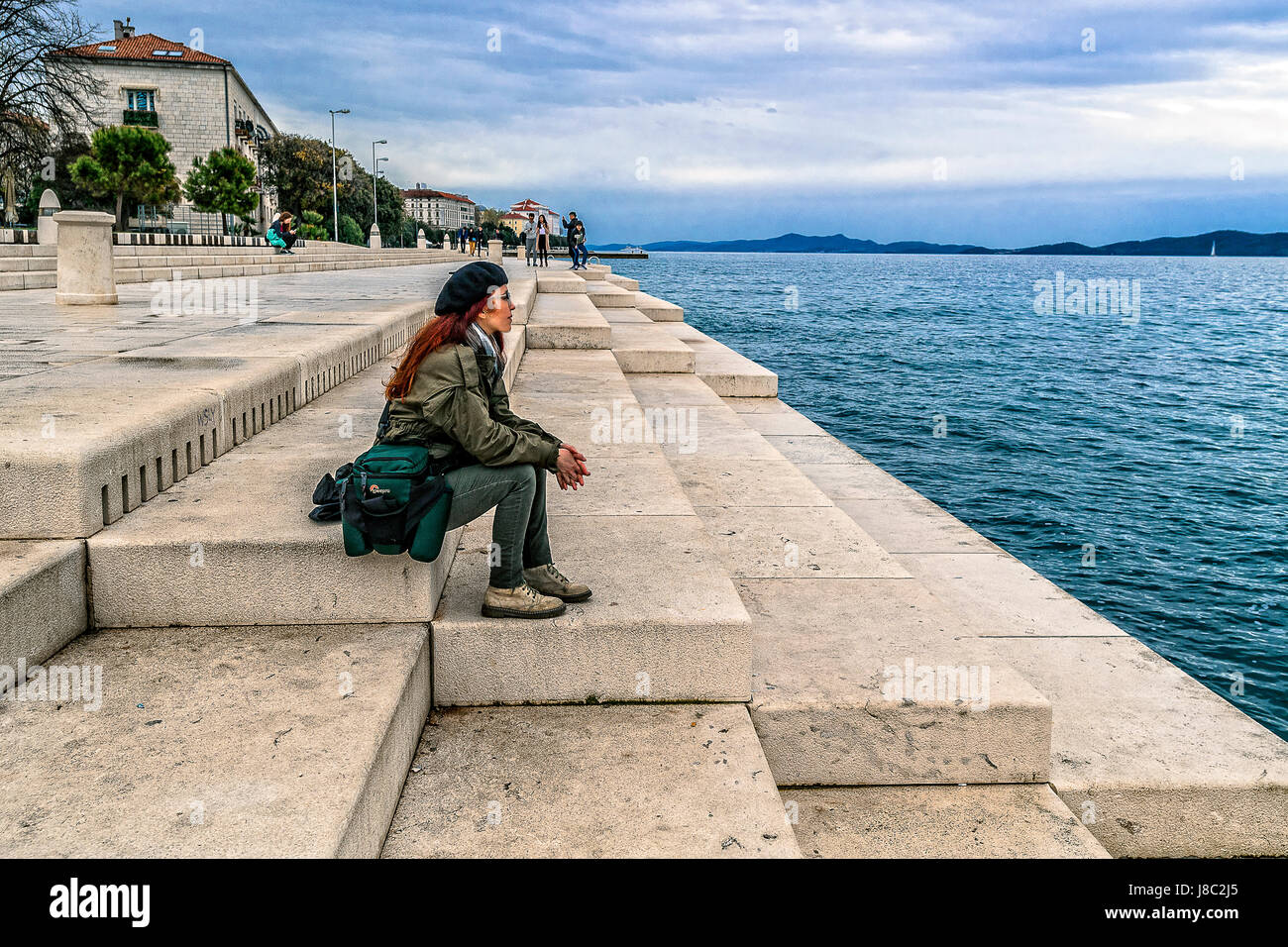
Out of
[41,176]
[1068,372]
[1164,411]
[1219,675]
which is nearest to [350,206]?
[41,176]

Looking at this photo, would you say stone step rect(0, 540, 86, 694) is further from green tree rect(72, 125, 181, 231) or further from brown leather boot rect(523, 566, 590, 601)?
green tree rect(72, 125, 181, 231)

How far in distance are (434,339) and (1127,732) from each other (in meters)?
3.60

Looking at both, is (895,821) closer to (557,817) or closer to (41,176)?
(557,817)

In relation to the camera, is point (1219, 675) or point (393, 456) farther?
point (1219, 675)

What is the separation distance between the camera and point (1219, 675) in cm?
814

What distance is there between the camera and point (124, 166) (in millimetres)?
51500

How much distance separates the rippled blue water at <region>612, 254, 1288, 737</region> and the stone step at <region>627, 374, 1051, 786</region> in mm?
4374

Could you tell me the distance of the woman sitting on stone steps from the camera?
3576 mm

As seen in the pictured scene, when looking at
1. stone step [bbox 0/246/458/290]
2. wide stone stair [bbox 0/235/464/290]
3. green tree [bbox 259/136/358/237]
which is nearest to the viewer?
stone step [bbox 0/246/458/290]

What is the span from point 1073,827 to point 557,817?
75.8 inches

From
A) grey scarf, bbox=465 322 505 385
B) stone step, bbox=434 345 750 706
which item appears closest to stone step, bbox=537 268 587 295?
stone step, bbox=434 345 750 706

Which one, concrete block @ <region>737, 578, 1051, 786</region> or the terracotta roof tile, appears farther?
the terracotta roof tile

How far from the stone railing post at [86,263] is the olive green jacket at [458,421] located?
31.5 ft
